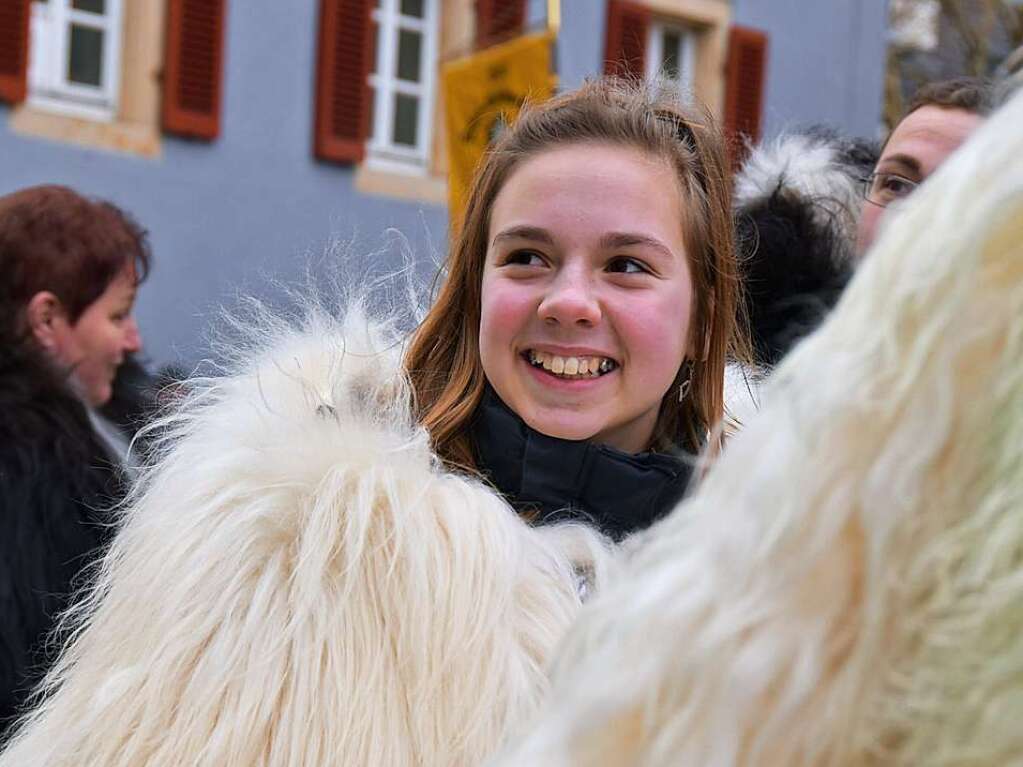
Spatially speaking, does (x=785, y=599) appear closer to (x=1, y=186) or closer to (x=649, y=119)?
(x=649, y=119)

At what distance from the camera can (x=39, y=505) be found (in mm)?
2510

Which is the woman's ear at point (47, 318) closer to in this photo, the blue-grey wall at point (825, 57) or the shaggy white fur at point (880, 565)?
the shaggy white fur at point (880, 565)

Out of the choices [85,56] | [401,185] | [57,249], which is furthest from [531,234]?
[401,185]

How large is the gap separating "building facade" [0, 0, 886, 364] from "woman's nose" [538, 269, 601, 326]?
238 inches

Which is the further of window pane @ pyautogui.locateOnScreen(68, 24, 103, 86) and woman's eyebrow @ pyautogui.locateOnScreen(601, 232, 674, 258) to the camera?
window pane @ pyautogui.locateOnScreen(68, 24, 103, 86)

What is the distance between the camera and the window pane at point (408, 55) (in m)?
9.88

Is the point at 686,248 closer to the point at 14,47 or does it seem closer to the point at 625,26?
the point at 14,47

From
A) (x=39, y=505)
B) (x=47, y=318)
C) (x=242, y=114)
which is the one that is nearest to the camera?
(x=39, y=505)

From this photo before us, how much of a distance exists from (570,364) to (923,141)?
1139 mm

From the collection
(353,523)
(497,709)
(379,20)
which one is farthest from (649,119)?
(379,20)

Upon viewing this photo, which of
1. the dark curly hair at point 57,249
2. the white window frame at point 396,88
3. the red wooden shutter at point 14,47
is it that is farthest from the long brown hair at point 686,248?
the white window frame at point 396,88

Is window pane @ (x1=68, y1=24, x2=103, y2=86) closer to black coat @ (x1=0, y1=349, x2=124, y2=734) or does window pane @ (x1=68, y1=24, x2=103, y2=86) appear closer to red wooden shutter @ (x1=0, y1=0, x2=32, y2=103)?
red wooden shutter @ (x1=0, y1=0, x2=32, y2=103)

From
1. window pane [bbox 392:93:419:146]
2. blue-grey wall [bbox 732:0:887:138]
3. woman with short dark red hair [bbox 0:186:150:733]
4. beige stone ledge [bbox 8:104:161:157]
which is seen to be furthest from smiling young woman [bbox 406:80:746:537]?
blue-grey wall [bbox 732:0:887:138]

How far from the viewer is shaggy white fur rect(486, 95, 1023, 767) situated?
61 cm
